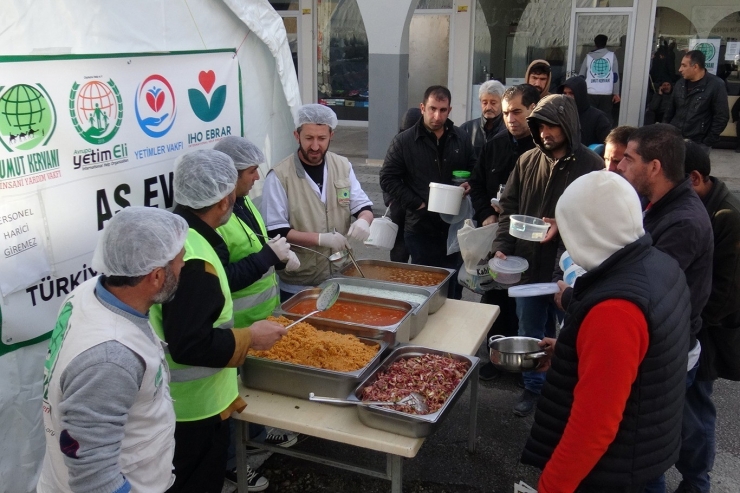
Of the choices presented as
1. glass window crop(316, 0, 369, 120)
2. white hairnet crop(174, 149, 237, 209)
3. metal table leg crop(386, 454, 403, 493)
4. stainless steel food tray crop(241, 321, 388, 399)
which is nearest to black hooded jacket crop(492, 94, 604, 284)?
stainless steel food tray crop(241, 321, 388, 399)

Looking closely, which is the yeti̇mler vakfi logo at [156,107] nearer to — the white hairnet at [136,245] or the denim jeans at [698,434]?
the white hairnet at [136,245]

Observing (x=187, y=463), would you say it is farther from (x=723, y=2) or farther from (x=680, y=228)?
(x=723, y=2)

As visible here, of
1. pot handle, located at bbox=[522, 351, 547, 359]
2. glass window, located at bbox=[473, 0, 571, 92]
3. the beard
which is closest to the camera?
the beard

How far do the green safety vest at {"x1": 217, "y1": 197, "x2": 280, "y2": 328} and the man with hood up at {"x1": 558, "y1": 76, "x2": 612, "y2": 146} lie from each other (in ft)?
11.3

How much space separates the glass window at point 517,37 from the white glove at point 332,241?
29.2ft

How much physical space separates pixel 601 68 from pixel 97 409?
427 inches

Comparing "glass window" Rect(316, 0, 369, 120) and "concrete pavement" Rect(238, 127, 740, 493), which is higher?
"glass window" Rect(316, 0, 369, 120)

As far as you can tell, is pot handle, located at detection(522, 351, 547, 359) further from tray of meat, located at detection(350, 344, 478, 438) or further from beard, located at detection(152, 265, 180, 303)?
beard, located at detection(152, 265, 180, 303)

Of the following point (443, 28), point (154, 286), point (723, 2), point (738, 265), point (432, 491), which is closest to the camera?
point (154, 286)

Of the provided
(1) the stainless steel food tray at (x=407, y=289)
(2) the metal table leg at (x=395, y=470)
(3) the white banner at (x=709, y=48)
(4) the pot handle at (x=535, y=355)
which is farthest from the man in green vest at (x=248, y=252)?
(3) the white banner at (x=709, y=48)

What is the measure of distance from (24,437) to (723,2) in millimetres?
12319

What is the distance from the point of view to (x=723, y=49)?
11234mm

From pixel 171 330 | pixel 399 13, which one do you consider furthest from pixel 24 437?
pixel 399 13

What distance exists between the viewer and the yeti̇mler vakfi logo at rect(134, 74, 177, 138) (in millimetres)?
3129
